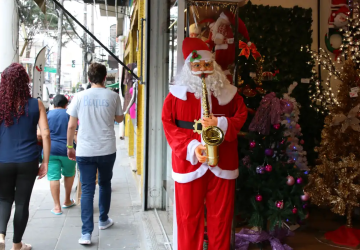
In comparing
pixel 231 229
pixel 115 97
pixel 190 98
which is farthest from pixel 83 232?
pixel 190 98

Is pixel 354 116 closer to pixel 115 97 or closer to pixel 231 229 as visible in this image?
pixel 231 229

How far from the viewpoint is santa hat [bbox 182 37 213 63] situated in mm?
2508

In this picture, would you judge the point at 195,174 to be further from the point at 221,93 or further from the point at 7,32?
the point at 7,32

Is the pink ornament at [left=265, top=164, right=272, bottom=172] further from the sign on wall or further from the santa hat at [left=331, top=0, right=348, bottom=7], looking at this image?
the sign on wall

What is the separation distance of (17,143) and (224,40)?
1972 millimetres

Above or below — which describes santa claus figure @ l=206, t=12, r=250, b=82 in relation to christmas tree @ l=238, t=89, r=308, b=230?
above

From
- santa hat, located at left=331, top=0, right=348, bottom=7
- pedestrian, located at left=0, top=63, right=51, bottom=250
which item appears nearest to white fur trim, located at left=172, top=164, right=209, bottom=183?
pedestrian, located at left=0, top=63, right=51, bottom=250

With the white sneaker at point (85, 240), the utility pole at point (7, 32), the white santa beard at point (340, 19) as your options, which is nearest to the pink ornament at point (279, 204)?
the white sneaker at point (85, 240)

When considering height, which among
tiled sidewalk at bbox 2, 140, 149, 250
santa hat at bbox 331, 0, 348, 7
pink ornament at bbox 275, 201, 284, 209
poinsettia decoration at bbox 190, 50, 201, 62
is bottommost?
tiled sidewalk at bbox 2, 140, 149, 250

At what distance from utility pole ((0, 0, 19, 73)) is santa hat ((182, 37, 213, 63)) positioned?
310 centimetres

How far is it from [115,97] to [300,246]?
2.54 metres

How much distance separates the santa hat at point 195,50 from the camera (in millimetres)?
2508

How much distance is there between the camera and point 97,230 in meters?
4.12

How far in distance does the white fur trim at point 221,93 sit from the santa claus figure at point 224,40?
0.23 meters
